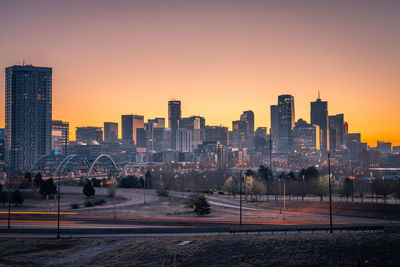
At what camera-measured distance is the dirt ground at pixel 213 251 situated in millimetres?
35938

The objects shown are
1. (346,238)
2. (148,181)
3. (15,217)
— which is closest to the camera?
(346,238)

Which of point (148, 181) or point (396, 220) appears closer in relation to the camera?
point (396, 220)

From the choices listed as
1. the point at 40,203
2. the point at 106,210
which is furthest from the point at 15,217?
the point at 40,203

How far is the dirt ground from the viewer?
1415 inches

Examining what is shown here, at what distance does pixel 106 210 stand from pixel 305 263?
158 feet

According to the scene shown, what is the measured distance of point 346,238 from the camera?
42.0m

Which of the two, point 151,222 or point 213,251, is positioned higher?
point 213,251

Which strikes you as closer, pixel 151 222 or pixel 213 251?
pixel 213 251

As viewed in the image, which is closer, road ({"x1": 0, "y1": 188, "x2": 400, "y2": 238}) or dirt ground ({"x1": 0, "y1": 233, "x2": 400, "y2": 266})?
dirt ground ({"x1": 0, "y1": 233, "x2": 400, "y2": 266})

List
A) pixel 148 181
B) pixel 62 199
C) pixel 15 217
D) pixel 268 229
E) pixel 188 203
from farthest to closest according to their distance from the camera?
1. pixel 148 181
2. pixel 62 199
3. pixel 188 203
4. pixel 15 217
5. pixel 268 229

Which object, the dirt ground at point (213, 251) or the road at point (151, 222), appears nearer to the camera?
the dirt ground at point (213, 251)

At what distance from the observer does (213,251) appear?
3859 centimetres

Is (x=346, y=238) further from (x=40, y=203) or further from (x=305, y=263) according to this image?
(x=40, y=203)

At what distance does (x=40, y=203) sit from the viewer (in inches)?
3433
